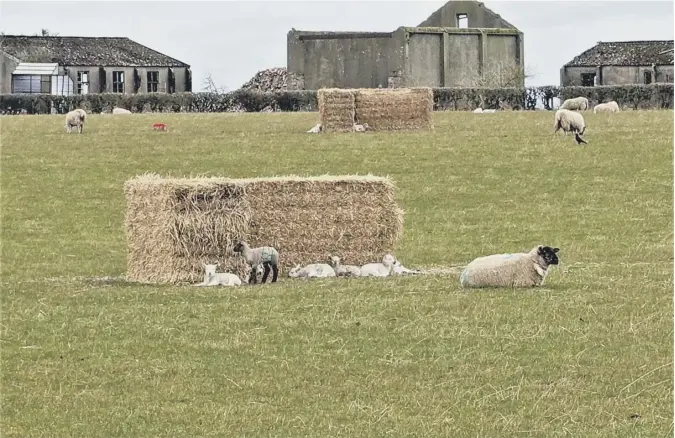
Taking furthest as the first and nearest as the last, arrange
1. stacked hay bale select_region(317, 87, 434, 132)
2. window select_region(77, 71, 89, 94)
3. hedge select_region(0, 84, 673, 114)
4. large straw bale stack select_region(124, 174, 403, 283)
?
window select_region(77, 71, 89, 94) < hedge select_region(0, 84, 673, 114) < stacked hay bale select_region(317, 87, 434, 132) < large straw bale stack select_region(124, 174, 403, 283)

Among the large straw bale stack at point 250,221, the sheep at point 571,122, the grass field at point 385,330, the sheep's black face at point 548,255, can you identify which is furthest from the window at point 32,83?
the sheep's black face at point 548,255

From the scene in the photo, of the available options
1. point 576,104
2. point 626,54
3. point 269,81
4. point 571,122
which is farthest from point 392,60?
point 571,122

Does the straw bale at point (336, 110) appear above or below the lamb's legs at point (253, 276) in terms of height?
above

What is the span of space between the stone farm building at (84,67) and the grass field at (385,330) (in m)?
77.6

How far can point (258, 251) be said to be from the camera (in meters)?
17.6

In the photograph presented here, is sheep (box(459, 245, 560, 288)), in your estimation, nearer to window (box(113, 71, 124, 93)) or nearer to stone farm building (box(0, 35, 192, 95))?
stone farm building (box(0, 35, 192, 95))

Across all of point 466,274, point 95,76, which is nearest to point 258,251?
point 466,274

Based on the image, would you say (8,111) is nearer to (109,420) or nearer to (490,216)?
(490,216)

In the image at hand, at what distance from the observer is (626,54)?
326 ft

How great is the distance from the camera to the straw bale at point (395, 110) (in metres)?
37.6

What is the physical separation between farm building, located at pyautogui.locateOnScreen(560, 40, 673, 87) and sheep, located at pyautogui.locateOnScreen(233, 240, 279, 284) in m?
80.4

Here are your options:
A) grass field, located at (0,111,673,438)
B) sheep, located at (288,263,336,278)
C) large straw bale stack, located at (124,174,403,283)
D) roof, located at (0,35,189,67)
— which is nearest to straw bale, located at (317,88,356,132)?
grass field, located at (0,111,673,438)

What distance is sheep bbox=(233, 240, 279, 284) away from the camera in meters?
17.5

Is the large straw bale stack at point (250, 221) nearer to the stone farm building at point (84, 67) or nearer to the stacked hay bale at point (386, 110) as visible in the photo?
the stacked hay bale at point (386, 110)
